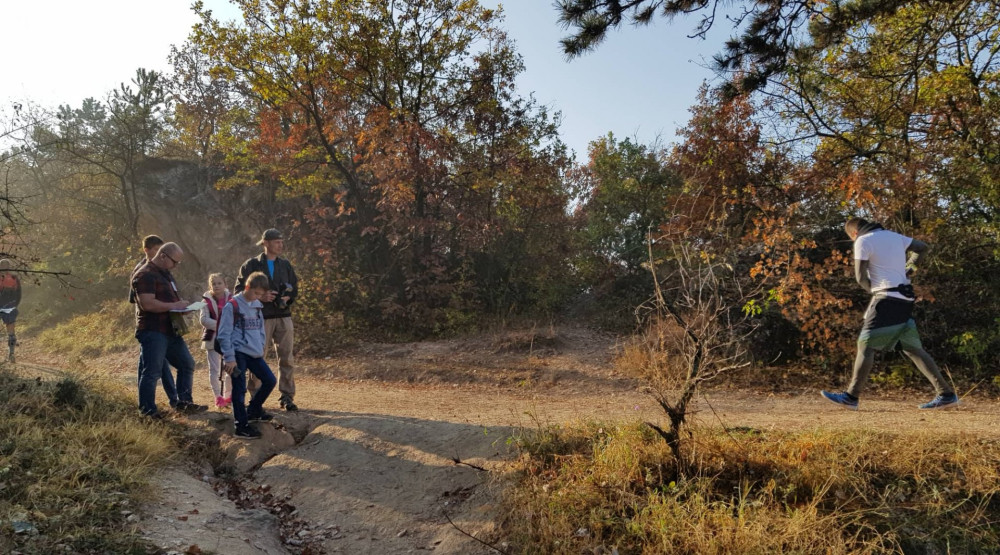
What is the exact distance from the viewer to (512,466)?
5.07 metres

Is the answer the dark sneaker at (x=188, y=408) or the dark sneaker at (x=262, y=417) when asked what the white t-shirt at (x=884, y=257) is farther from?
the dark sneaker at (x=188, y=408)

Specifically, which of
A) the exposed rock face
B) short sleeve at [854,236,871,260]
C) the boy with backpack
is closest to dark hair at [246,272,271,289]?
the boy with backpack

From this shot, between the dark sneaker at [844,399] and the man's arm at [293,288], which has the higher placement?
the man's arm at [293,288]

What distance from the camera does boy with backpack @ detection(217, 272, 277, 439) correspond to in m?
6.01

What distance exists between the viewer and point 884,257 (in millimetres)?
5695

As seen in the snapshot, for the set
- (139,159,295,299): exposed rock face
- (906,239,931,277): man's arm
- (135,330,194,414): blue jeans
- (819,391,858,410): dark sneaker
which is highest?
(139,159,295,299): exposed rock face

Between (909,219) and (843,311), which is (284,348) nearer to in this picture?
(843,311)

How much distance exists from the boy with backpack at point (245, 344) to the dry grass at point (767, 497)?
326 cm

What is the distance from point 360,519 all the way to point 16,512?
7.97 ft

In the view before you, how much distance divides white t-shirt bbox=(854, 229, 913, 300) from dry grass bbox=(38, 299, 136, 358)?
17632mm

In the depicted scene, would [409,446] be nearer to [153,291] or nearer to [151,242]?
[153,291]

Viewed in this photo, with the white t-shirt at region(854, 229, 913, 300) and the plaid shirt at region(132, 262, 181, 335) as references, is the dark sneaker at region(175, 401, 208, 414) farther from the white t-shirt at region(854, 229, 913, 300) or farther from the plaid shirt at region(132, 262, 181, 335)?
the white t-shirt at region(854, 229, 913, 300)

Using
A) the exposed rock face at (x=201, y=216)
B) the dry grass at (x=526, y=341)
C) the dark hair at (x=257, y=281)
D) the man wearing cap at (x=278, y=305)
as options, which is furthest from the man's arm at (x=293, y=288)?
the exposed rock face at (x=201, y=216)

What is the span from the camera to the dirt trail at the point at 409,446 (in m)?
4.55
